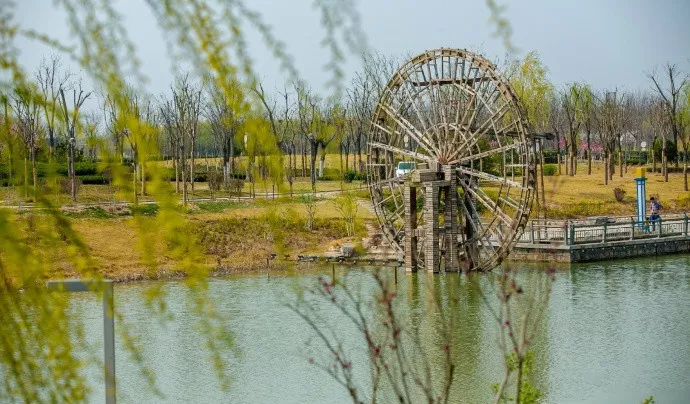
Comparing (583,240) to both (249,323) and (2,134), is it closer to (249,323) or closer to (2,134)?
(249,323)

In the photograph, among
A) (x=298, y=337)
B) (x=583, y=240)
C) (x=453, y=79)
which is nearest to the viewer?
(x=298, y=337)

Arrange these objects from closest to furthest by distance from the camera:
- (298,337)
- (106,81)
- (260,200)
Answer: (106,81), (260,200), (298,337)

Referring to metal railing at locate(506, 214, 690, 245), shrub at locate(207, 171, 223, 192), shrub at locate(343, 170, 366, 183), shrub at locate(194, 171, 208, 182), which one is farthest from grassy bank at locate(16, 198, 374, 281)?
shrub at locate(194, 171, 208, 182)

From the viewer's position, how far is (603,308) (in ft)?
46.4

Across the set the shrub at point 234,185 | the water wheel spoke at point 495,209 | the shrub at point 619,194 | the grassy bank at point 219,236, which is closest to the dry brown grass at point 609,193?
the shrub at point 619,194

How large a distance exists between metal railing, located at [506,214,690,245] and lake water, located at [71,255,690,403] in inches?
125

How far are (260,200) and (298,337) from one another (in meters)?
10.9

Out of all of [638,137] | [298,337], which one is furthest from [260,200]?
[638,137]

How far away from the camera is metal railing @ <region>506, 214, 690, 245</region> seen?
20.6 meters

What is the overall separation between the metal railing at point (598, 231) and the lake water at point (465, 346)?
318 centimetres

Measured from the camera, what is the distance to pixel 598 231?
2183cm

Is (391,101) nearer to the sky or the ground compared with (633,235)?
nearer to the sky

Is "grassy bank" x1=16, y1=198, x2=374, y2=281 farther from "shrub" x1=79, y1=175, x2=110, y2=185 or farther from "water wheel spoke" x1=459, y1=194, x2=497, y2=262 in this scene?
"shrub" x1=79, y1=175, x2=110, y2=185

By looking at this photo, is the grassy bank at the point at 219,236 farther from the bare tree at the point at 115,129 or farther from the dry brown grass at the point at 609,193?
the bare tree at the point at 115,129
